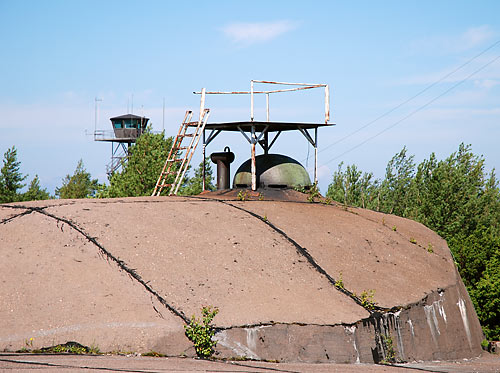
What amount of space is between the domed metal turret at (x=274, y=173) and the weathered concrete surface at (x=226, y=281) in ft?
6.49

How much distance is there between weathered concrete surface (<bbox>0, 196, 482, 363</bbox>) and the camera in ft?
37.2

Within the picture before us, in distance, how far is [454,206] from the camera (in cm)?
3797

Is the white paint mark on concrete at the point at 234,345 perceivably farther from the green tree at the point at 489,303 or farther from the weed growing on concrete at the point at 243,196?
the green tree at the point at 489,303

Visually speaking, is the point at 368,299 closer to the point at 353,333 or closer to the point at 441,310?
the point at 353,333

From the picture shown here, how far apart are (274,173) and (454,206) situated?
2199cm

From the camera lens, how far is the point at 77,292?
39.2ft

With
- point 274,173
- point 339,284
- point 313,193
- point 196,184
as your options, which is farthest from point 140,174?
point 339,284

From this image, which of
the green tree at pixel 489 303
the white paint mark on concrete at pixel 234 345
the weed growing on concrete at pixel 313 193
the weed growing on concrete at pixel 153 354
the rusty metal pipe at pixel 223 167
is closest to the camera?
the weed growing on concrete at pixel 153 354

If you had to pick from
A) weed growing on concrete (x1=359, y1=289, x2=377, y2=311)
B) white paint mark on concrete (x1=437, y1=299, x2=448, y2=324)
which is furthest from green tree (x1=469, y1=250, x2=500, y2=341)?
weed growing on concrete (x1=359, y1=289, x2=377, y2=311)

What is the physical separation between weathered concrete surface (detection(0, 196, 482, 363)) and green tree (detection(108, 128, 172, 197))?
60.3 ft

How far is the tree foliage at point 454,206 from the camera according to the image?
25.7 m

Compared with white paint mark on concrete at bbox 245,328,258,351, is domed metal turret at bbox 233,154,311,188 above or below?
above

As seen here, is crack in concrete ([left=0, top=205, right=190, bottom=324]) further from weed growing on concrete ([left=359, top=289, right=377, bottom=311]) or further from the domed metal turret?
the domed metal turret

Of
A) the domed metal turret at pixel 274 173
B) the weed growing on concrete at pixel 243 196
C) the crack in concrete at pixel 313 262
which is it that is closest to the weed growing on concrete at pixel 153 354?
the crack in concrete at pixel 313 262
